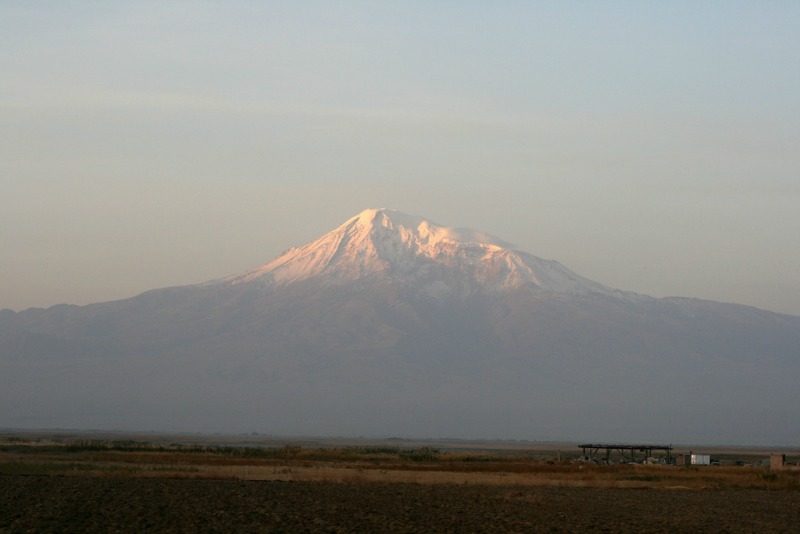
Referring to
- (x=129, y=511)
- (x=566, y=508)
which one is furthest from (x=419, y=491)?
(x=129, y=511)

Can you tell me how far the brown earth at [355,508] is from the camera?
34969mm

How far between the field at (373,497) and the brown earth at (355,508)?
0.16ft

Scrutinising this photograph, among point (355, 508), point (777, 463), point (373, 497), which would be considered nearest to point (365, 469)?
point (373, 497)

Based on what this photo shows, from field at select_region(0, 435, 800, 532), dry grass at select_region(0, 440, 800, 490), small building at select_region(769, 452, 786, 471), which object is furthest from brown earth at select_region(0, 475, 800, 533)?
→ small building at select_region(769, 452, 786, 471)

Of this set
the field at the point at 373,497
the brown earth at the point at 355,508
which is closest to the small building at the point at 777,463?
the field at the point at 373,497

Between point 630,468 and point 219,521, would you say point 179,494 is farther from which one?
point 630,468

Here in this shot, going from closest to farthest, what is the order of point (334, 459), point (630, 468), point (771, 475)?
point (771, 475), point (630, 468), point (334, 459)

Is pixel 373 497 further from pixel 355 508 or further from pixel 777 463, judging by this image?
pixel 777 463

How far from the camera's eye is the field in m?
35.7

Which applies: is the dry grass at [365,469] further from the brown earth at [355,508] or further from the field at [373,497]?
the brown earth at [355,508]

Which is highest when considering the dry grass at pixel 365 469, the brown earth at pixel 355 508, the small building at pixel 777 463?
the small building at pixel 777 463

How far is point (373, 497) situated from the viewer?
4431 cm

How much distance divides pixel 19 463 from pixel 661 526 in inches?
1404

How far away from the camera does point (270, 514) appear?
37.3m
